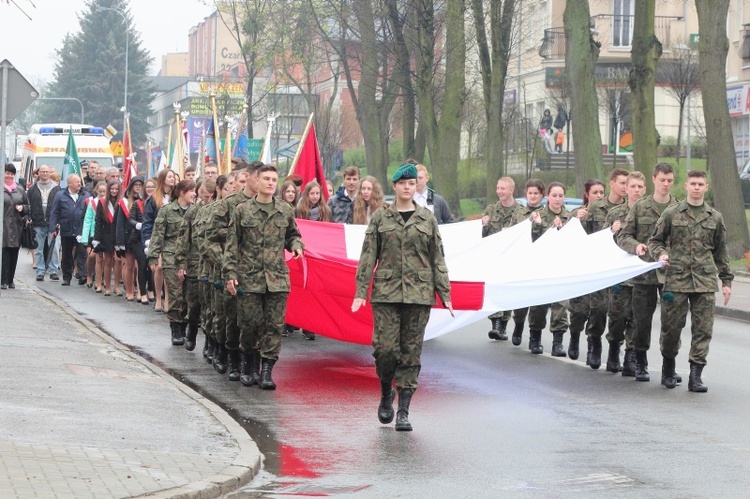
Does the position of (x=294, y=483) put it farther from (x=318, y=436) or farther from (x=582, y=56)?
(x=582, y=56)

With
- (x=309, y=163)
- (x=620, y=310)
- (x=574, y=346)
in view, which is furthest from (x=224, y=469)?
(x=309, y=163)

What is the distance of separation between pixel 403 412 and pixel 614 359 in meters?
3.91

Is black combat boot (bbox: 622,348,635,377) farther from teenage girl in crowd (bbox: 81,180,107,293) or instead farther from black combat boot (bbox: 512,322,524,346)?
teenage girl in crowd (bbox: 81,180,107,293)

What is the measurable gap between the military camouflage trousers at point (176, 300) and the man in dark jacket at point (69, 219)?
350 inches

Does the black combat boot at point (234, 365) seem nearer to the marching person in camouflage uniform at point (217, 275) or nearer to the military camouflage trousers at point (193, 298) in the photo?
the marching person in camouflage uniform at point (217, 275)

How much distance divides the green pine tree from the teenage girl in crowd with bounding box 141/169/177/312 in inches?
3502

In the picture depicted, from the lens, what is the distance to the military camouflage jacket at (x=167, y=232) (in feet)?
53.3

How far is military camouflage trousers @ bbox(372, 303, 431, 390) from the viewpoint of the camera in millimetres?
10164

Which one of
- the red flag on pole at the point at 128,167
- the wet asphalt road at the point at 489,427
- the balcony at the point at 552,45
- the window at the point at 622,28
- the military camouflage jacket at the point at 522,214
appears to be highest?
the window at the point at 622,28

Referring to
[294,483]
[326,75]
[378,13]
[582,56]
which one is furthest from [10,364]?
[326,75]

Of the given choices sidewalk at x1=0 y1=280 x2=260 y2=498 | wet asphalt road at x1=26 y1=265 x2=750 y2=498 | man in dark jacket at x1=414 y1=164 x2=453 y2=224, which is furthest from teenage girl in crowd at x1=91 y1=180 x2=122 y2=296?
sidewalk at x1=0 y1=280 x2=260 y2=498

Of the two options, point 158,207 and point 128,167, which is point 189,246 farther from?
point 128,167

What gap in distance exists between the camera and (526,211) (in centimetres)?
1575

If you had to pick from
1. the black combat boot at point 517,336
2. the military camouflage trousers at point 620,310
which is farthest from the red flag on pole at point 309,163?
the military camouflage trousers at point 620,310
